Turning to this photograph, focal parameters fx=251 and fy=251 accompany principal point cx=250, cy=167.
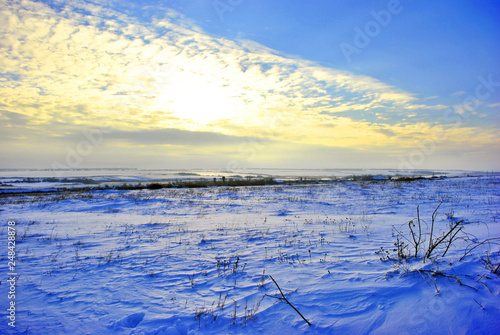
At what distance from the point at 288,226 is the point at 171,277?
5773mm

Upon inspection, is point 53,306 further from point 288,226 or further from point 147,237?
point 288,226

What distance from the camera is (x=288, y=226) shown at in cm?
1009

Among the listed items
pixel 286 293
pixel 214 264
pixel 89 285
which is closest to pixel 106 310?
pixel 89 285
